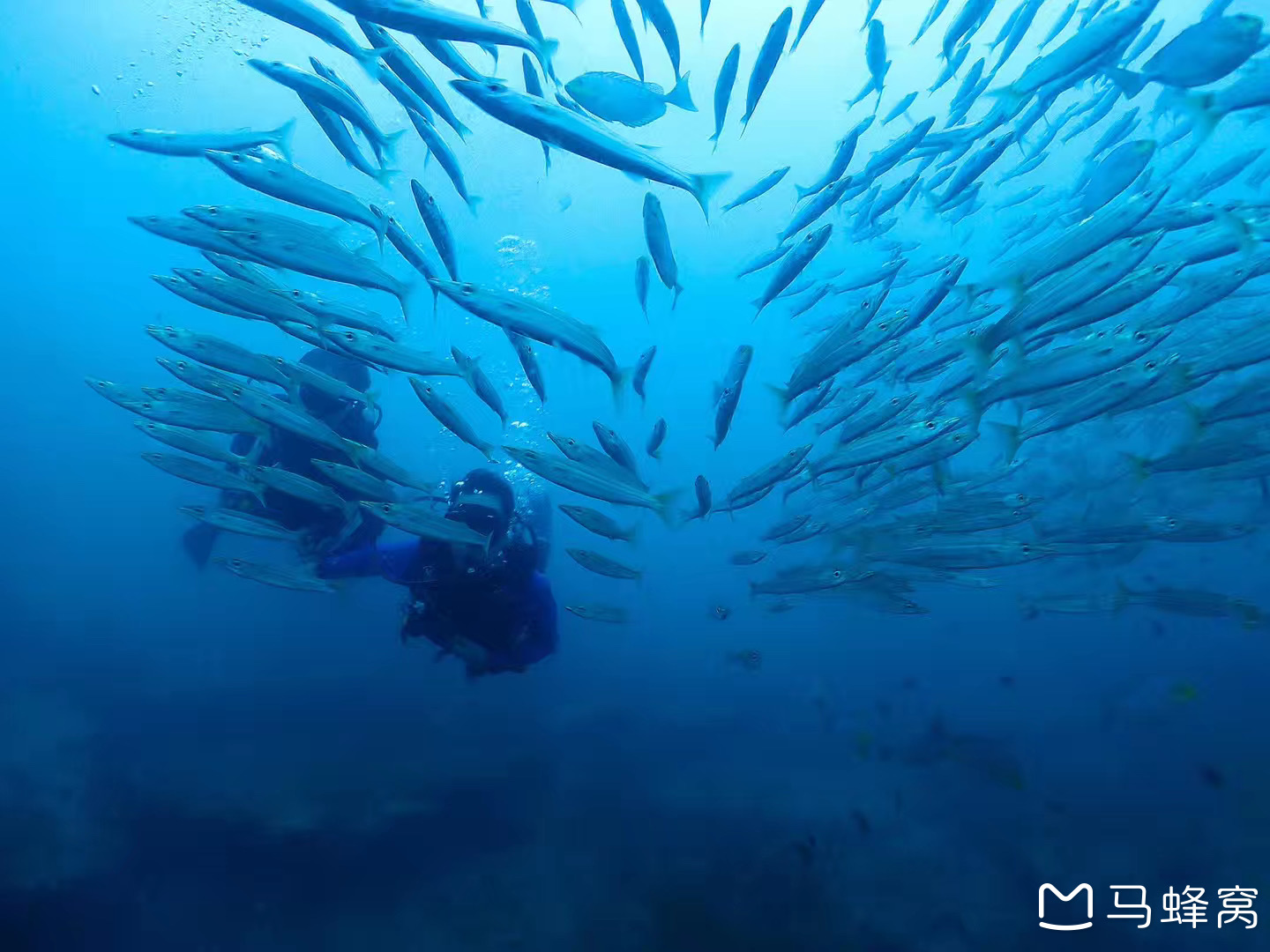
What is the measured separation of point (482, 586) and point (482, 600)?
0.77 ft

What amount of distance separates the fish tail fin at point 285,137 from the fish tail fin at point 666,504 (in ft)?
11.0

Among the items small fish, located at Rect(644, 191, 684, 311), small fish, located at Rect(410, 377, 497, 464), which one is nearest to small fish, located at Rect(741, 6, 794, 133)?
small fish, located at Rect(644, 191, 684, 311)

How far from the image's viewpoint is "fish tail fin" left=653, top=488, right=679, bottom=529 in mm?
4477

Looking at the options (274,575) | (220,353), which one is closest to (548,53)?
(220,353)

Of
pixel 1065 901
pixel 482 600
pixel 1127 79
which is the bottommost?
pixel 1065 901

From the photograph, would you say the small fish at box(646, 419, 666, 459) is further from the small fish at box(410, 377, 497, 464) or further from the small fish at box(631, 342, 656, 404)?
the small fish at box(410, 377, 497, 464)

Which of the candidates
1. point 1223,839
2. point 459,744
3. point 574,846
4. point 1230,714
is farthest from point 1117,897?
point 459,744

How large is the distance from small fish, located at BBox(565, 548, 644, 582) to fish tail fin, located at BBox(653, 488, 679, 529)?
137 centimetres

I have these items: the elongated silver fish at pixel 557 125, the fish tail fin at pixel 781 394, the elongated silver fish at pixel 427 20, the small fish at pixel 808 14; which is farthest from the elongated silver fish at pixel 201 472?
the small fish at pixel 808 14

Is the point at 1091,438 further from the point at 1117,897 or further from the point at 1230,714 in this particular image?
the point at 1117,897

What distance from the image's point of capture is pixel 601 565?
590 cm

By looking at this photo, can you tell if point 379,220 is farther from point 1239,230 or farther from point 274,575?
point 1239,230

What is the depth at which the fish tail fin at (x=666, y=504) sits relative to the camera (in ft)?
14.7

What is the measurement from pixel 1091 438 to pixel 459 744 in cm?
1381
